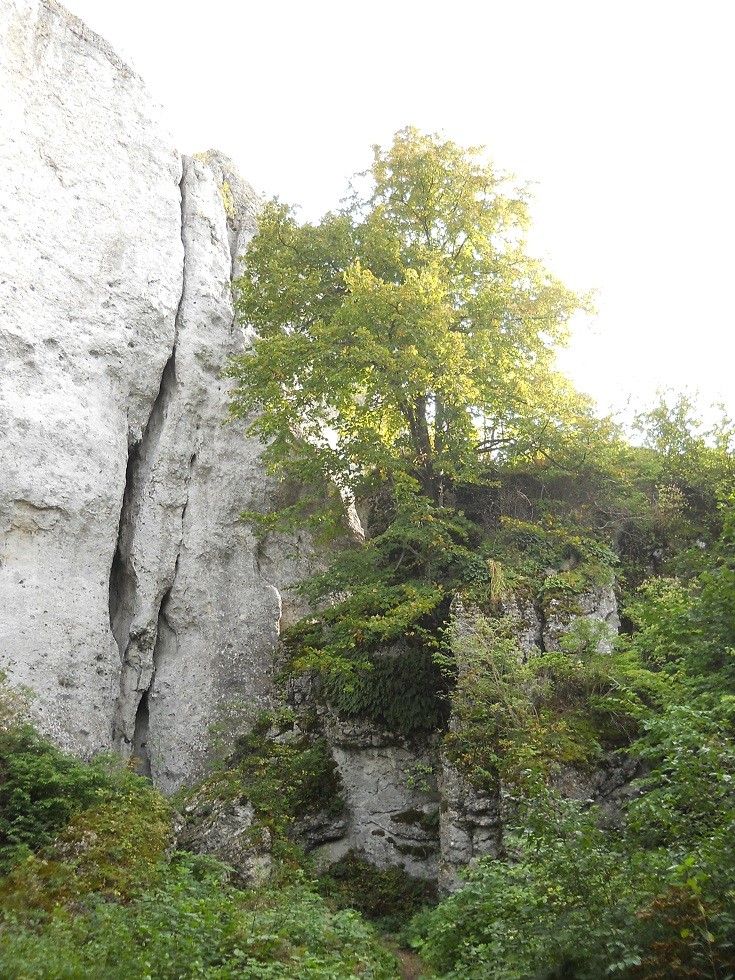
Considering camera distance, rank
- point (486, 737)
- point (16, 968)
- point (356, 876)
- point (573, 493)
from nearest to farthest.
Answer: point (16, 968), point (486, 737), point (356, 876), point (573, 493)

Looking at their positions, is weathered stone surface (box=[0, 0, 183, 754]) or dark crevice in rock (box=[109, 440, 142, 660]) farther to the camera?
dark crevice in rock (box=[109, 440, 142, 660])

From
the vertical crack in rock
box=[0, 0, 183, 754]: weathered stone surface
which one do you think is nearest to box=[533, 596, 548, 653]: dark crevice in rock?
the vertical crack in rock

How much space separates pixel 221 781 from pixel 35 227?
431 inches

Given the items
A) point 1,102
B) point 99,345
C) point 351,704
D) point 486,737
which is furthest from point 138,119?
point 486,737

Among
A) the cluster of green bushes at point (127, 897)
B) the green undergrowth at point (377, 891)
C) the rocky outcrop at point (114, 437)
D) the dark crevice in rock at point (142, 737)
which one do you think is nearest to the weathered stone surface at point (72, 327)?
the rocky outcrop at point (114, 437)

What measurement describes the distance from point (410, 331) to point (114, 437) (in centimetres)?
627

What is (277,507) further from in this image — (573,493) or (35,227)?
(35,227)

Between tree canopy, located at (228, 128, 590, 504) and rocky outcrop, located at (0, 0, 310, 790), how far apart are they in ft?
5.87

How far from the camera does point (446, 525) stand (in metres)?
12.8

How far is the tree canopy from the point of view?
13.2 metres

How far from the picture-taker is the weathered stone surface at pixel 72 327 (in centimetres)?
1373

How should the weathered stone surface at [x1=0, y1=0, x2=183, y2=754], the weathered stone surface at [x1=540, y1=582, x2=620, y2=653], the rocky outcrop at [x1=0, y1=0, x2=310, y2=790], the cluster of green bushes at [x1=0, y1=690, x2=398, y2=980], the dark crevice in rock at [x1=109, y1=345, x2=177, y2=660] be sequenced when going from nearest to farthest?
1. the cluster of green bushes at [x1=0, y1=690, x2=398, y2=980]
2. the weathered stone surface at [x1=540, y1=582, x2=620, y2=653]
3. the weathered stone surface at [x1=0, y1=0, x2=183, y2=754]
4. the rocky outcrop at [x1=0, y1=0, x2=310, y2=790]
5. the dark crevice in rock at [x1=109, y1=345, x2=177, y2=660]

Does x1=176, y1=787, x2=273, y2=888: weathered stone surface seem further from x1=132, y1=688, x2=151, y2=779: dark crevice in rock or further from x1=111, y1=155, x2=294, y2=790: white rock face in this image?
x1=132, y1=688, x2=151, y2=779: dark crevice in rock

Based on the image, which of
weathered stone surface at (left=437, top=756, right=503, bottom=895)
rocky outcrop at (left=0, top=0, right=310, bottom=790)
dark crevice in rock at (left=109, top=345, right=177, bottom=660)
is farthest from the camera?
dark crevice in rock at (left=109, top=345, right=177, bottom=660)
